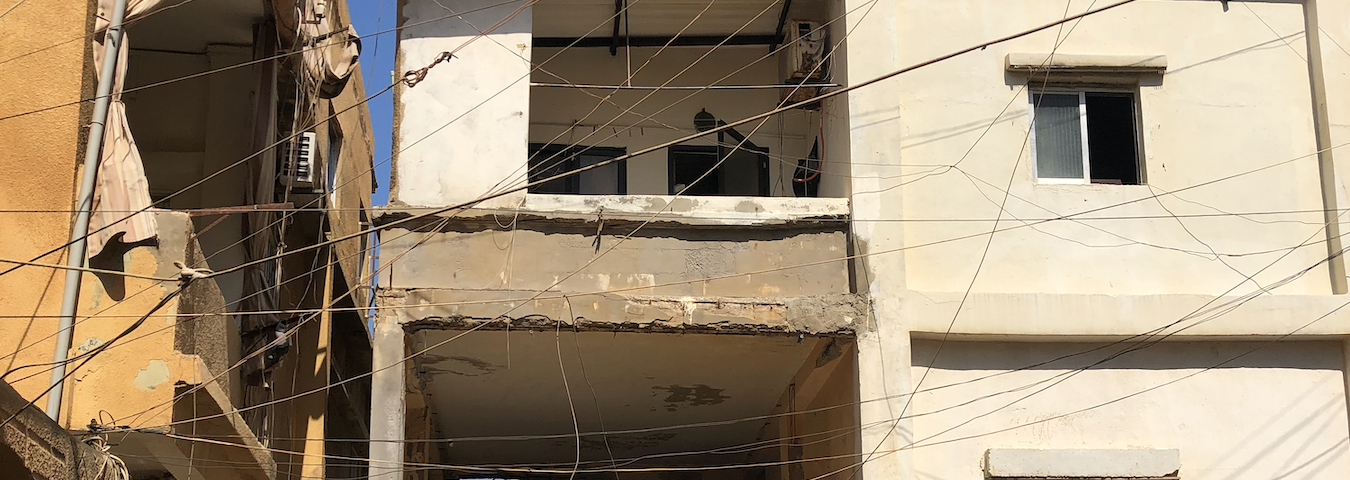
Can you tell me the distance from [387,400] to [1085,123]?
19.3ft

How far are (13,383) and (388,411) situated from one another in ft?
8.21

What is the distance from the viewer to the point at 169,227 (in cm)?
824

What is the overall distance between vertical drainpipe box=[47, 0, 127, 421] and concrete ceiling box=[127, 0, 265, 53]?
2.31m

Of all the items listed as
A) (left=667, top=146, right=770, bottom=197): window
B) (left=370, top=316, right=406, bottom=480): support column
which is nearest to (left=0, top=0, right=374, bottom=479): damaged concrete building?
(left=370, top=316, right=406, bottom=480): support column

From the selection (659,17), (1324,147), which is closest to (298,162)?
(659,17)

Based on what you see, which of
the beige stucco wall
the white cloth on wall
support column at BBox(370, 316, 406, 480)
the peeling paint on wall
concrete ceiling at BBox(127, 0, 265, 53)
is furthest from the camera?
concrete ceiling at BBox(127, 0, 265, 53)

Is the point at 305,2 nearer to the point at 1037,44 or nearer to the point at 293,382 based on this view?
the point at 293,382

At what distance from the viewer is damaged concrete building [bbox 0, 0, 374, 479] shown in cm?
776

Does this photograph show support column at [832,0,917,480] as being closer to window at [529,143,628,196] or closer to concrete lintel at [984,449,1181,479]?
concrete lintel at [984,449,1181,479]

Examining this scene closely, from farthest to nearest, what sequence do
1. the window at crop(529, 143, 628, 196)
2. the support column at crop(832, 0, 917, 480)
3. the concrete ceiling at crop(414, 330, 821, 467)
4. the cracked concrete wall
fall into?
the window at crop(529, 143, 628, 196) → the concrete ceiling at crop(414, 330, 821, 467) → the support column at crop(832, 0, 917, 480) → the cracked concrete wall

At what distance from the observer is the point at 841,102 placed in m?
10.2

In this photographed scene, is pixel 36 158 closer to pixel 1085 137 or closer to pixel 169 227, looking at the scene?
pixel 169 227

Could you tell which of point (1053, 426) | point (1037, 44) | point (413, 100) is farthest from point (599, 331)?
point (1037, 44)

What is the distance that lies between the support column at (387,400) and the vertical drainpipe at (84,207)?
2148 millimetres
